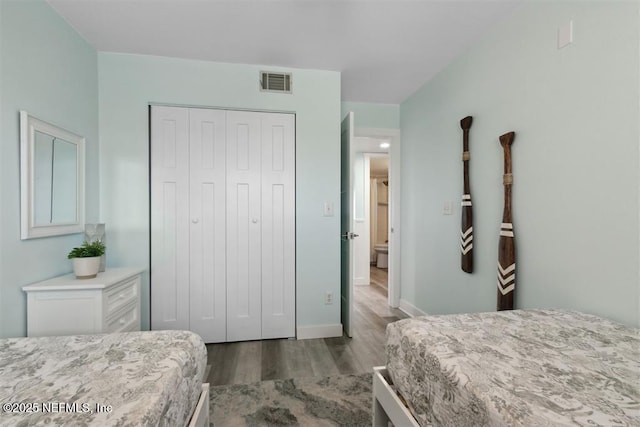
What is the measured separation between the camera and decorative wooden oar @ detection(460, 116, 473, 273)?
7.08 ft

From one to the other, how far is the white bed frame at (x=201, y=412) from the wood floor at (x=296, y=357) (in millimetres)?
764

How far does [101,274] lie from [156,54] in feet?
5.90

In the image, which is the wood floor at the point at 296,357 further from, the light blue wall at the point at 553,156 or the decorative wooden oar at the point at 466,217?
the decorative wooden oar at the point at 466,217

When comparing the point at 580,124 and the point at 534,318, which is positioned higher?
the point at 580,124

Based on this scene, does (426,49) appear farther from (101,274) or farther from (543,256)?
(101,274)

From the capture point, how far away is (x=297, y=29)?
6.63 feet

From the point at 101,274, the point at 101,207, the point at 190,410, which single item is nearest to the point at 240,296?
the point at 101,274

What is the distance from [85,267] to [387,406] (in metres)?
1.89

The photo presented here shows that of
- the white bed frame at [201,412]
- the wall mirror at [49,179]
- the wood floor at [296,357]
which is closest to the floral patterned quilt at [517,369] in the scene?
the white bed frame at [201,412]

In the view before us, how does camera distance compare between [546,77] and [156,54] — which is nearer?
[546,77]

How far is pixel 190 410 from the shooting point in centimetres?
99

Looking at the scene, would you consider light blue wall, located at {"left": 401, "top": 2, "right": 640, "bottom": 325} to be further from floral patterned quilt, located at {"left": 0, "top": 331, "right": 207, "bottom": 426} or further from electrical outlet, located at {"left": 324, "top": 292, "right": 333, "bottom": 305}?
floral patterned quilt, located at {"left": 0, "top": 331, "right": 207, "bottom": 426}

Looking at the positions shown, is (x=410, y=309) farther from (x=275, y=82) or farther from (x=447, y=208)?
(x=275, y=82)

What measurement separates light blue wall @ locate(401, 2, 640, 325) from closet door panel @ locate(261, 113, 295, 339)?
142cm
